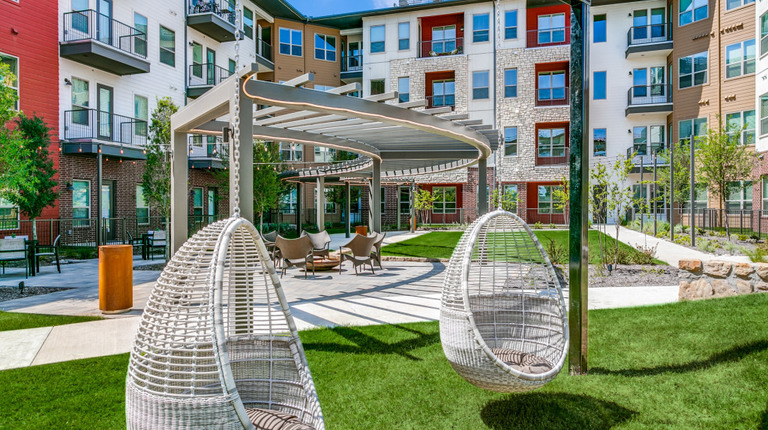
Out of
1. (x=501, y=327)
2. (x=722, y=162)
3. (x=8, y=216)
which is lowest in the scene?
(x=501, y=327)

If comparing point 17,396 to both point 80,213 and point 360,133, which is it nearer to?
point 360,133

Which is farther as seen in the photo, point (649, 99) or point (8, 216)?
point (649, 99)

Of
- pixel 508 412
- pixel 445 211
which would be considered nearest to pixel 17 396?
pixel 508 412

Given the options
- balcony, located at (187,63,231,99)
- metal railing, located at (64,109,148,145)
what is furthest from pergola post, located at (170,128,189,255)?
balcony, located at (187,63,231,99)

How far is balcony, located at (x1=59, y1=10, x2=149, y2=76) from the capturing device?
1605 cm

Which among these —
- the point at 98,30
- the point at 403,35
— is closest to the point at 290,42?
the point at 403,35

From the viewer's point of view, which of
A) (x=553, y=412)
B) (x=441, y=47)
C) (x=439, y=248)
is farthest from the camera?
(x=441, y=47)

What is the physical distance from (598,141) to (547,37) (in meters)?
6.66

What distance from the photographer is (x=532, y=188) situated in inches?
1121

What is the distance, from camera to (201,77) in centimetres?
2300

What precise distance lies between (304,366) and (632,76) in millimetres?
29660

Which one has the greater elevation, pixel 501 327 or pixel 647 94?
pixel 647 94

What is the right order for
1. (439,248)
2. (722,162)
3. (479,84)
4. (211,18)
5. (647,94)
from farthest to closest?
(479,84)
(647,94)
(211,18)
(722,162)
(439,248)

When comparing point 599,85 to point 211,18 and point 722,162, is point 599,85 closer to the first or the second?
point 722,162
